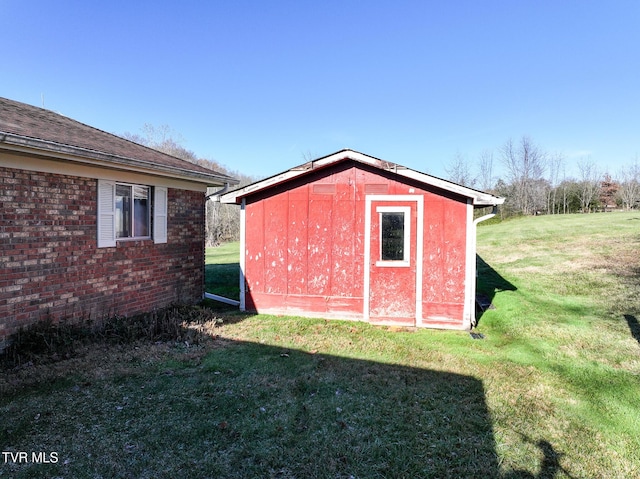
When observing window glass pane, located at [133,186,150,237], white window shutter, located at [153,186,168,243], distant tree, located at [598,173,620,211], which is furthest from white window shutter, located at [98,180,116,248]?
distant tree, located at [598,173,620,211]

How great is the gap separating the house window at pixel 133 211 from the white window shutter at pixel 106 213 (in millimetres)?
220

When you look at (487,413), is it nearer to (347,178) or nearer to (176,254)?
(347,178)

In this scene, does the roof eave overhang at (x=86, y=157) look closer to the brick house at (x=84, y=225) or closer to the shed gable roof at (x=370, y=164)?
the brick house at (x=84, y=225)

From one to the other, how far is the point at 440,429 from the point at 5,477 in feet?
12.7

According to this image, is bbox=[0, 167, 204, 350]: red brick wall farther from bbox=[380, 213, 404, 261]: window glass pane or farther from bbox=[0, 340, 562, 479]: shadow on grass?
bbox=[380, 213, 404, 261]: window glass pane

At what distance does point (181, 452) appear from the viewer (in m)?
3.30

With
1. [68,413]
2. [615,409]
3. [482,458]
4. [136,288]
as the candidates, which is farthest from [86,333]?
[615,409]

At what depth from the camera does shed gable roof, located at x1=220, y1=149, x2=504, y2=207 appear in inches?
284

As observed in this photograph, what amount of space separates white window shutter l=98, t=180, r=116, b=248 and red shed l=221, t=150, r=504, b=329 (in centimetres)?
241

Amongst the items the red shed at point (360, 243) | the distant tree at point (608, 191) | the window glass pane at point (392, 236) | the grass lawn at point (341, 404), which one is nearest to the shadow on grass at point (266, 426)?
the grass lawn at point (341, 404)

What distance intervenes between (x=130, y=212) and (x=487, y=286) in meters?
9.81

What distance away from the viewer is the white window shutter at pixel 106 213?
6.35 m

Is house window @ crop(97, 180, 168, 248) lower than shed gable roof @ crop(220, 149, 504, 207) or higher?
lower

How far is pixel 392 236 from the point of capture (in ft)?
25.5
